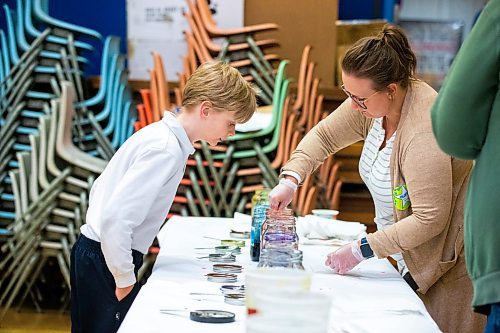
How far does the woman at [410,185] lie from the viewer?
8.04ft

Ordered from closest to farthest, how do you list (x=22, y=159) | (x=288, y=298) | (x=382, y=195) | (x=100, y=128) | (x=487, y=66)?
(x=288, y=298) → (x=487, y=66) → (x=382, y=195) → (x=22, y=159) → (x=100, y=128)

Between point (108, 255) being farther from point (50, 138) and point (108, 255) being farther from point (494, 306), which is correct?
point (50, 138)

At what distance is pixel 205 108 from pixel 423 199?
80 cm

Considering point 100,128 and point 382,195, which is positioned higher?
point 382,195

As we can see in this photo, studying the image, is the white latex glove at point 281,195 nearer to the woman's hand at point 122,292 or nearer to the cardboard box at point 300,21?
the woman's hand at point 122,292

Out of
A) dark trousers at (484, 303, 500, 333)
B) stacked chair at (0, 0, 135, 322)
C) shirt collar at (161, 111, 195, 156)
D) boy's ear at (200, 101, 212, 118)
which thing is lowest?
stacked chair at (0, 0, 135, 322)

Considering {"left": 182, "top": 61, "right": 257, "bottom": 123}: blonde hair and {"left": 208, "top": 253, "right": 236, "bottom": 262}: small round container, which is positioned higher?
{"left": 182, "top": 61, "right": 257, "bottom": 123}: blonde hair

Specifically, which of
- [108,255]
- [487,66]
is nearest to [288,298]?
[487,66]

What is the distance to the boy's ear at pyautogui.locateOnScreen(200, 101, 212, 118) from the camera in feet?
8.70

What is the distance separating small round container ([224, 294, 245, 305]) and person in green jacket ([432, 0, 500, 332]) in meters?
0.66

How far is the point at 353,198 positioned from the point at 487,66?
412cm

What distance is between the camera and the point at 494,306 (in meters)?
1.77

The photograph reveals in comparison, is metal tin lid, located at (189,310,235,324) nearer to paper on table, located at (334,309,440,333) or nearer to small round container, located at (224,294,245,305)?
small round container, located at (224,294,245,305)

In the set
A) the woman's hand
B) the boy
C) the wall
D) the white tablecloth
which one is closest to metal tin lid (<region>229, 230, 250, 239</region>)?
the white tablecloth
